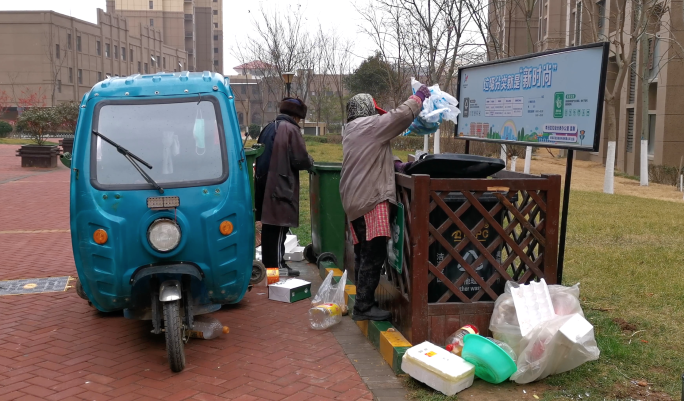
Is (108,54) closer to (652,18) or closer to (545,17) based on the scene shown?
(545,17)

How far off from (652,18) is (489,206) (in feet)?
77.3

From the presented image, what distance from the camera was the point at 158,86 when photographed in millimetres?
5180

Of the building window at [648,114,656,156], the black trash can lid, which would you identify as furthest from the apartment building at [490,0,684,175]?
the black trash can lid

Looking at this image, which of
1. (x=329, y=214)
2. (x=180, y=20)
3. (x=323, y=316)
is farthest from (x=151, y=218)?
(x=180, y=20)

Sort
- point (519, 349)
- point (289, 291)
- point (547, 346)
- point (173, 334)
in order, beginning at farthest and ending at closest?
point (289, 291) < point (173, 334) < point (519, 349) < point (547, 346)

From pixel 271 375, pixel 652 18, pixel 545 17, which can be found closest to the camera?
pixel 271 375

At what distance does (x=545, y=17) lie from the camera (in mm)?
40719

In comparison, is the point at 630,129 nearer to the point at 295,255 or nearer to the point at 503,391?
→ the point at 295,255

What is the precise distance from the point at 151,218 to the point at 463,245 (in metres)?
2.20

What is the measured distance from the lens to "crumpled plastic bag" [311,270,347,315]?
5859 mm

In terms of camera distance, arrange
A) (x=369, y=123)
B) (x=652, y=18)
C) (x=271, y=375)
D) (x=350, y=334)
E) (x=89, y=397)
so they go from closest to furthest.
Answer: (x=89, y=397) < (x=271, y=375) < (x=369, y=123) < (x=350, y=334) < (x=652, y=18)

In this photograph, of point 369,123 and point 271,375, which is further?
point 369,123

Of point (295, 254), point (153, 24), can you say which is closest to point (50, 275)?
point (295, 254)

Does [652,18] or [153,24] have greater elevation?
[153,24]
